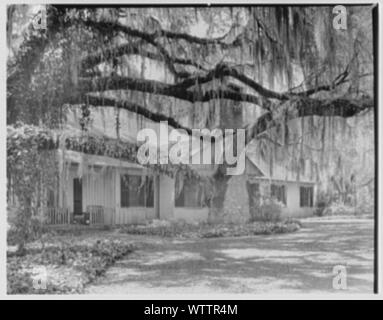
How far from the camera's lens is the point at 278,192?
16.9 ft

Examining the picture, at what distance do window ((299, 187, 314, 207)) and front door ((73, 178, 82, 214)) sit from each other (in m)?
1.94

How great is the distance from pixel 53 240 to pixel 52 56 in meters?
1.60

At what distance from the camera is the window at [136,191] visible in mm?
5035

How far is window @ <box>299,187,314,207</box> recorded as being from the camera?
5.13 m

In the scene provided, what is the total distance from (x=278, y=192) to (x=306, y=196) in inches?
10.6

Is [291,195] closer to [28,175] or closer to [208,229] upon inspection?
[208,229]

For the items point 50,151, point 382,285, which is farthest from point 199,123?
point 382,285

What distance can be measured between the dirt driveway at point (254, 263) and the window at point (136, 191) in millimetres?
353

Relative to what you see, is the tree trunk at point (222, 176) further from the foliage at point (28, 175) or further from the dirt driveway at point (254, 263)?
the foliage at point (28, 175)

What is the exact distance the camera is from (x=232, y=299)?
16.3 feet

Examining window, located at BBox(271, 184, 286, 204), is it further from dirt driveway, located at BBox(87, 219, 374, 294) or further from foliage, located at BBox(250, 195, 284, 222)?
dirt driveway, located at BBox(87, 219, 374, 294)

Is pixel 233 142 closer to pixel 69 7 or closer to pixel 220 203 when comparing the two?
pixel 220 203

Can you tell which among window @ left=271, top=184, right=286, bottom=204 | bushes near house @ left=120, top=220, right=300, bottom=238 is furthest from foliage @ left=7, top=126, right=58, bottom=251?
window @ left=271, top=184, right=286, bottom=204

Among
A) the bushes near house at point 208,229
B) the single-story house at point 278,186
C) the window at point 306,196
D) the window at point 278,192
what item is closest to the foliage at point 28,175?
the bushes near house at point 208,229
